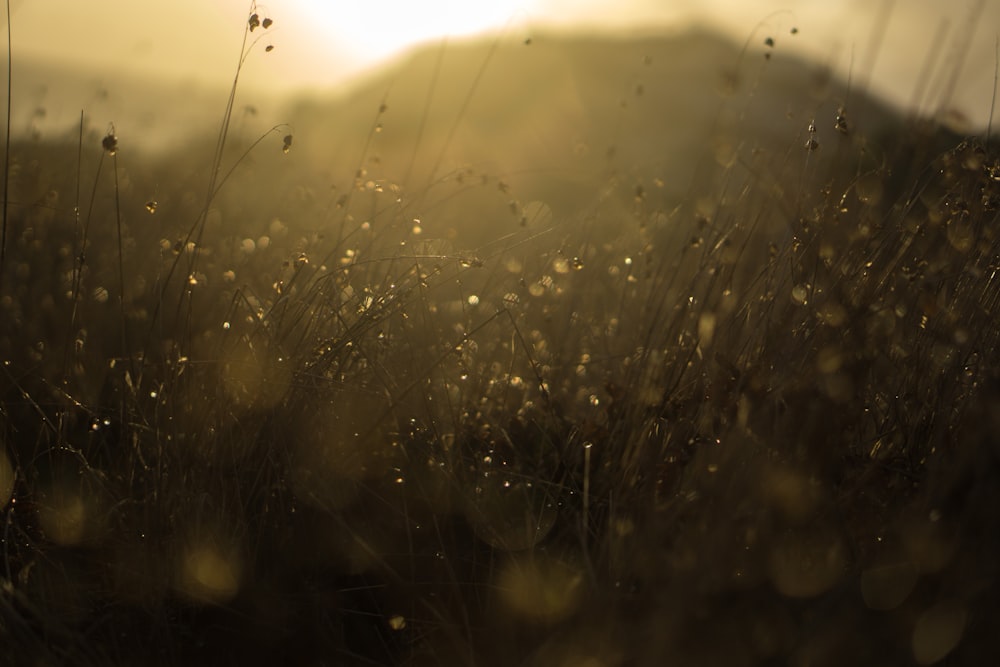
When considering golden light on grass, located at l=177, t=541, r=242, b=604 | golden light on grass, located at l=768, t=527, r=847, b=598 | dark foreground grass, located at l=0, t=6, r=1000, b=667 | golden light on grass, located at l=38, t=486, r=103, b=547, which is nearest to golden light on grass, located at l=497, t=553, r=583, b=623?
dark foreground grass, located at l=0, t=6, r=1000, b=667

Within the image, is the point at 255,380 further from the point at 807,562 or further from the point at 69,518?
the point at 807,562

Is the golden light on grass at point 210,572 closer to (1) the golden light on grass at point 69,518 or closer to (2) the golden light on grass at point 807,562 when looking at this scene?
(1) the golden light on grass at point 69,518

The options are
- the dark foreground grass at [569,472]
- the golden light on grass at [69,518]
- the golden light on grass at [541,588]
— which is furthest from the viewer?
the golden light on grass at [69,518]

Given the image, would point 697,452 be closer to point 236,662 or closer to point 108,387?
point 236,662

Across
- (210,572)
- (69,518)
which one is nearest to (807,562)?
(210,572)

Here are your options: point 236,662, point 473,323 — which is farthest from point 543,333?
point 236,662

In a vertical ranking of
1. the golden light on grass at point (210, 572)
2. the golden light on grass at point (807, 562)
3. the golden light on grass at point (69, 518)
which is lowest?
the golden light on grass at point (69, 518)

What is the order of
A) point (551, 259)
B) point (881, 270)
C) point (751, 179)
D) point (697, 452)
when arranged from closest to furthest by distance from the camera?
point (697, 452)
point (881, 270)
point (751, 179)
point (551, 259)

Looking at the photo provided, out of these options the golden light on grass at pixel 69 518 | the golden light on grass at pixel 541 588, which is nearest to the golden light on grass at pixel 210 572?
the golden light on grass at pixel 69 518
